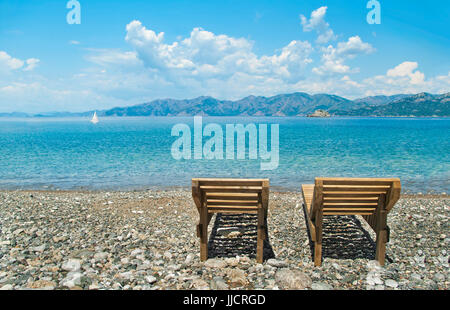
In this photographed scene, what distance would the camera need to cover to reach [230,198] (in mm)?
6387

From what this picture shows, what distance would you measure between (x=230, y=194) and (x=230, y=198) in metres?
0.12

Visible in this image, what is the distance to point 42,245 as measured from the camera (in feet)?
23.6

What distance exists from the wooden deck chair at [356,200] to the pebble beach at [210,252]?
0.58 meters

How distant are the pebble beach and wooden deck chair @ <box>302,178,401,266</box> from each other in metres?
0.58

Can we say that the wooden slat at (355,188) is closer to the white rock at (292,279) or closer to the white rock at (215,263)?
the white rock at (292,279)

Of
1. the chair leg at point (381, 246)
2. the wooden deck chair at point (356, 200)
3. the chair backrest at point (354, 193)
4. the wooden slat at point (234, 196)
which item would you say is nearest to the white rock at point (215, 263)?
the wooden slat at point (234, 196)

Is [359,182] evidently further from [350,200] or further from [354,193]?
[350,200]

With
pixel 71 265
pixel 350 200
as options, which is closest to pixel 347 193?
pixel 350 200

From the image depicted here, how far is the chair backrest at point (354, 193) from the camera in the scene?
596cm

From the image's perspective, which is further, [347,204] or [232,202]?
[232,202]

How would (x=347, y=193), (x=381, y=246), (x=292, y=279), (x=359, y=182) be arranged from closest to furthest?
(x=292, y=279) → (x=359, y=182) → (x=347, y=193) → (x=381, y=246)
